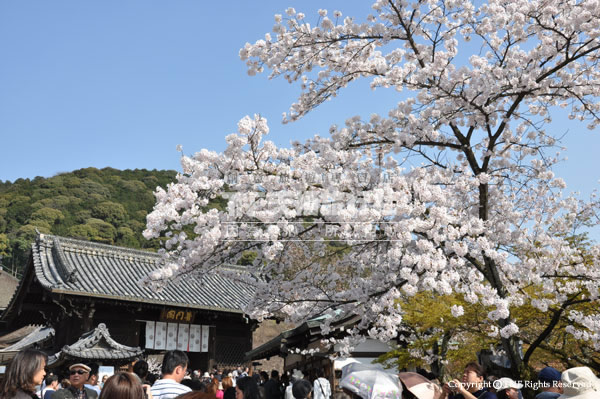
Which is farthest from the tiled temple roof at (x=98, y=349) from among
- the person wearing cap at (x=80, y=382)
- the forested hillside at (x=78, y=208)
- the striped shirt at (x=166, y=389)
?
the forested hillside at (x=78, y=208)

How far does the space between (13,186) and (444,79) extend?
8033 cm

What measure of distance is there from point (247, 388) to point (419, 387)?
3.50 metres

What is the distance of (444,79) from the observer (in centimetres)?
845

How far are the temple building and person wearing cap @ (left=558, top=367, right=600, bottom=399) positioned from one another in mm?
14633

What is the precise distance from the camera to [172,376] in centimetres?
426

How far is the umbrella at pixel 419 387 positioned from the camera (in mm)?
3805

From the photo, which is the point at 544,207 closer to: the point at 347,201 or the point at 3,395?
the point at 347,201

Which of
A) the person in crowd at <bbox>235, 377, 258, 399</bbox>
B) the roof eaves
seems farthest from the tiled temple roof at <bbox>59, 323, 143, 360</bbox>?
the person in crowd at <bbox>235, 377, 258, 399</bbox>

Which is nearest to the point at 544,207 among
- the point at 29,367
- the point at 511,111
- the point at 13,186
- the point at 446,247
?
the point at 511,111

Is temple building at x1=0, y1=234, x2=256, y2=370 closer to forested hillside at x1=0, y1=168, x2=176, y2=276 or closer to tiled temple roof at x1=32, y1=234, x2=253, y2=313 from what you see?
tiled temple roof at x1=32, y1=234, x2=253, y2=313

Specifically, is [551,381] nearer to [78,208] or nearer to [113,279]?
[113,279]

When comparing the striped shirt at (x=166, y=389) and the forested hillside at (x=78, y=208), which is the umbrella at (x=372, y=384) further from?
the forested hillside at (x=78, y=208)

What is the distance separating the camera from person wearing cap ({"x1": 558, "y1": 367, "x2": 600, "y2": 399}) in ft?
11.1

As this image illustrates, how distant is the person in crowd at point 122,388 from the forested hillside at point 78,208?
177 feet
